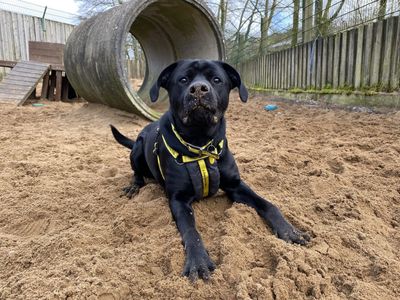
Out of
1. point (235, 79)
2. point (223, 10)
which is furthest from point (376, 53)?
point (223, 10)

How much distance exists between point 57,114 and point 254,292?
22.3 ft

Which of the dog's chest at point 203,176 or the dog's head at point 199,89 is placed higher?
the dog's head at point 199,89

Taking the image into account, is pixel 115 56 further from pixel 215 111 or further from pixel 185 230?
pixel 185 230

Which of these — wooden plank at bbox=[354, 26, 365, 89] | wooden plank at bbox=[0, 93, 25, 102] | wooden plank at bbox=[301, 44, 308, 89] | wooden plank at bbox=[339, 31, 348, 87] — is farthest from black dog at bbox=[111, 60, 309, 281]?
wooden plank at bbox=[0, 93, 25, 102]

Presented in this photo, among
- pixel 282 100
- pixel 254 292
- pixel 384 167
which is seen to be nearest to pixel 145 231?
pixel 254 292

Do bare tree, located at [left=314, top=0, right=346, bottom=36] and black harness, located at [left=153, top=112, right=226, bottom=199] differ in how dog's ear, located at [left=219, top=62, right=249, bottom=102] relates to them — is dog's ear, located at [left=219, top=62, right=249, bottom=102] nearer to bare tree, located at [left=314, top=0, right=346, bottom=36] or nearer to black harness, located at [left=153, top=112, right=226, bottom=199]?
black harness, located at [left=153, top=112, right=226, bottom=199]

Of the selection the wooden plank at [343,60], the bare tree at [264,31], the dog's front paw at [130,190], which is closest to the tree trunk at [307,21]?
the wooden plank at [343,60]

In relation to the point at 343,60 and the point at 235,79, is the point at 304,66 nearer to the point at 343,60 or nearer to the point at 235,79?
the point at 343,60

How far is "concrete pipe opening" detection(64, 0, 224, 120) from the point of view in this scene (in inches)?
222

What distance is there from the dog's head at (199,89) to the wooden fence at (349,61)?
339 cm

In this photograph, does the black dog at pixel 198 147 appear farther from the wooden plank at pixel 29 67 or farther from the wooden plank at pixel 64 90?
the wooden plank at pixel 64 90

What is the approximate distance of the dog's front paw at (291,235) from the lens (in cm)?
204

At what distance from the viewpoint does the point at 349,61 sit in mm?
6020

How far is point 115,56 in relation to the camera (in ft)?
18.0
